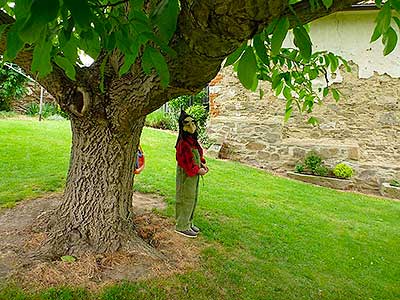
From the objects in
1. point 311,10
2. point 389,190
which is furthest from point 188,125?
point 389,190

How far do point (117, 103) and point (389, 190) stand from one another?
749cm

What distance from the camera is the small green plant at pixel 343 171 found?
8617 mm

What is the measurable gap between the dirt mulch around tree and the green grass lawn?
0.40 feet

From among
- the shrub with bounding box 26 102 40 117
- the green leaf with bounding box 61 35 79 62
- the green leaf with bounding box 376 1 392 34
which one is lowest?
the shrub with bounding box 26 102 40 117

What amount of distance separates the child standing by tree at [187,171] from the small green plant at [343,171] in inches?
219

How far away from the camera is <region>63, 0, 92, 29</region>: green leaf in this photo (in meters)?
0.75

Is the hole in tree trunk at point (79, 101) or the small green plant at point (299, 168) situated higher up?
the hole in tree trunk at point (79, 101)

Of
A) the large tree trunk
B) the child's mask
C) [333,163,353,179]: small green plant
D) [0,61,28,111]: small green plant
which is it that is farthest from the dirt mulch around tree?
[0,61,28,111]: small green plant

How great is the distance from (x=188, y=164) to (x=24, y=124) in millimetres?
8137

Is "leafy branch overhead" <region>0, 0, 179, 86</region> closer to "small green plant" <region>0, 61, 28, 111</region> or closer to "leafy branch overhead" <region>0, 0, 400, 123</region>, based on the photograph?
"leafy branch overhead" <region>0, 0, 400, 123</region>

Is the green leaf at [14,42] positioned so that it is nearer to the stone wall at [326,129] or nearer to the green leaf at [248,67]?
the green leaf at [248,67]

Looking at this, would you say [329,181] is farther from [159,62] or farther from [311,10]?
[159,62]

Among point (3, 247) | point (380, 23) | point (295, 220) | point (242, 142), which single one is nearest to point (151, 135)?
point (242, 142)

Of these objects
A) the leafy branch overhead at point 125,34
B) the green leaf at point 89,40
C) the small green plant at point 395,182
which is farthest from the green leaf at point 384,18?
the small green plant at point 395,182
